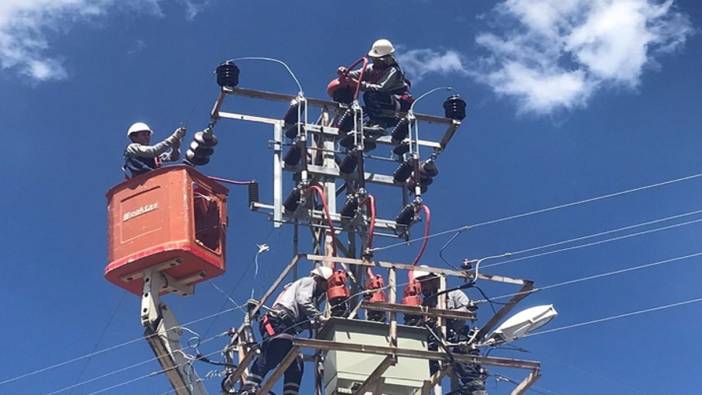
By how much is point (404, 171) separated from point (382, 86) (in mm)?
1522

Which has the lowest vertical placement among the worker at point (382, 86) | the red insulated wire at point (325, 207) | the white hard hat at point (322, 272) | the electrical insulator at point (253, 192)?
the white hard hat at point (322, 272)

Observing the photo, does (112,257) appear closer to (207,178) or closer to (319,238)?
A: (207,178)

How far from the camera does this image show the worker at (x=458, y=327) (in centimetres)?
1925

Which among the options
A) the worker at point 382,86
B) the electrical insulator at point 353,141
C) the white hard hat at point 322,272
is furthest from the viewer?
the worker at point 382,86

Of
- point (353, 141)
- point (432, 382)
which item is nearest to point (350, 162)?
point (353, 141)

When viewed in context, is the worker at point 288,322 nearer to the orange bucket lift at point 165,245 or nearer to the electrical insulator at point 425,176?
the orange bucket lift at point 165,245

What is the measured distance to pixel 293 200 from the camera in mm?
20891

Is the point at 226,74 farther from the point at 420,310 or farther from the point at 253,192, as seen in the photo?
the point at 420,310

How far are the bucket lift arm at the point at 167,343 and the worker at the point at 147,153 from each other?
2.00m

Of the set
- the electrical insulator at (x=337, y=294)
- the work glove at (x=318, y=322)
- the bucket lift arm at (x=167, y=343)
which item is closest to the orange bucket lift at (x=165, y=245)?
the bucket lift arm at (x=167, y=343)

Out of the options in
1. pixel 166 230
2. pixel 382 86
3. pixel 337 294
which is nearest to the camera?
pixel 337 294

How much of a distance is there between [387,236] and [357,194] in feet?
3.79

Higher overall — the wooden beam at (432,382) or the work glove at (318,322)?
the work glove at (318,322)

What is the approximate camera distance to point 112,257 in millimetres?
20953
